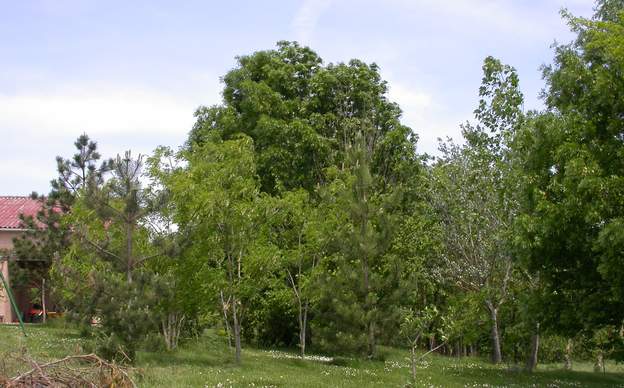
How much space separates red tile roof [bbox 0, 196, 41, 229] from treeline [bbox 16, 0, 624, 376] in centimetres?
707

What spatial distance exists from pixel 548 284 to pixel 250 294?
31.6 ft

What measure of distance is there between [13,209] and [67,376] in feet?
107

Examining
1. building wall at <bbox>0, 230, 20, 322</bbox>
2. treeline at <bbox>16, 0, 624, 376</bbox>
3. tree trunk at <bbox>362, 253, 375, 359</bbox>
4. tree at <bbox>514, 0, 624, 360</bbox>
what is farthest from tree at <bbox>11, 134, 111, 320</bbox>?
tree at <bbox>514, 0, 624, 360</bbox>

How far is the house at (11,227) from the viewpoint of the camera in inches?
1423

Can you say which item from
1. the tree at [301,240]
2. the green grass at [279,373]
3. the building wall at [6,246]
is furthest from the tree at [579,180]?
the building wall at [6,246]

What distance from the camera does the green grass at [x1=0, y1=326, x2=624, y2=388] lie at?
1625 centimetres

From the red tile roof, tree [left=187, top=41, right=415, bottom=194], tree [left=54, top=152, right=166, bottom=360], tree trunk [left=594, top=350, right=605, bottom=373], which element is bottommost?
tree trunk [left=594, top=350, right=605, bottom=373]

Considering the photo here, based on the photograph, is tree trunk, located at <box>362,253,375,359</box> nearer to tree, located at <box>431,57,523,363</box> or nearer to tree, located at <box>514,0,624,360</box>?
tree, located at <box>431,57,523,363</box>

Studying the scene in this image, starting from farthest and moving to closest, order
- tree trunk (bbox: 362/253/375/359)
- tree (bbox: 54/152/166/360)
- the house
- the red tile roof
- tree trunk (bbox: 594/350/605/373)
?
the red tile roof < the house < tree trunk (bbox: 594/350/605/373) < tree trunk (bbox: 362/253/375/359) < tree (bbox: 54/152/166/360)

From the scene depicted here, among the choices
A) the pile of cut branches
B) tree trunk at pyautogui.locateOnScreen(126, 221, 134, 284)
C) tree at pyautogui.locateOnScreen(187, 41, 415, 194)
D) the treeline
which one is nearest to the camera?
the pile of cut branches

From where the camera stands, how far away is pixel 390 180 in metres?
32.2

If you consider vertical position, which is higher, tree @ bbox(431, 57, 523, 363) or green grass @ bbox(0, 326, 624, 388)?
tree @ bbox(431, 57, 523, 363)

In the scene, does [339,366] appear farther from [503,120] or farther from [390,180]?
[390,180]

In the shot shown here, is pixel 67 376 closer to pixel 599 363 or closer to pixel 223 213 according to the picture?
pixel 223 213
